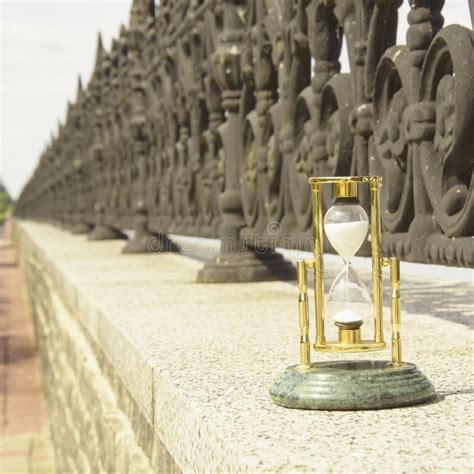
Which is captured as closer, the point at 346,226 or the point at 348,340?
the point at 346,226

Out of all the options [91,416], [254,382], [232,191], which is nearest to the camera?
[254,382]

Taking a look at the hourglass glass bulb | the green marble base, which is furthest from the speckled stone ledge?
the hourglass glass bulb

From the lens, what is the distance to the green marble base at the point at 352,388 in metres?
2.32

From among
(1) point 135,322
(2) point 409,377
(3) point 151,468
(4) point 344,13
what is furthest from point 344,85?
(2) point 409,377

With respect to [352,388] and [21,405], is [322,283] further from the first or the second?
[21,405]

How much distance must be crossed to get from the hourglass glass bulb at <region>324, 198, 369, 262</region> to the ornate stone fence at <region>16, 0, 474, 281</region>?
1.17 m

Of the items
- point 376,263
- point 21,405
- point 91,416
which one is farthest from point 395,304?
point 21,405

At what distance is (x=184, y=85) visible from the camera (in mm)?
8648

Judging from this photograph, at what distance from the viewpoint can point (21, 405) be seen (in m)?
11.8

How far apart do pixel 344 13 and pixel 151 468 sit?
221 cm

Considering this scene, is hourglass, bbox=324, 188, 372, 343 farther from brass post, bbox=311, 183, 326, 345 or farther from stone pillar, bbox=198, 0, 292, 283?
stone pillar, bbox=198, 0, 292, 283

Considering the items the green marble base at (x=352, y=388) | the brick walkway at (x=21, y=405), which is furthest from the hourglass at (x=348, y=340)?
the brick walkway at (x=21, y=405)

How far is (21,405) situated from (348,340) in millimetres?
9963

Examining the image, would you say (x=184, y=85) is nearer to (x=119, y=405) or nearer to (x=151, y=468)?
(x=119, y=405)
